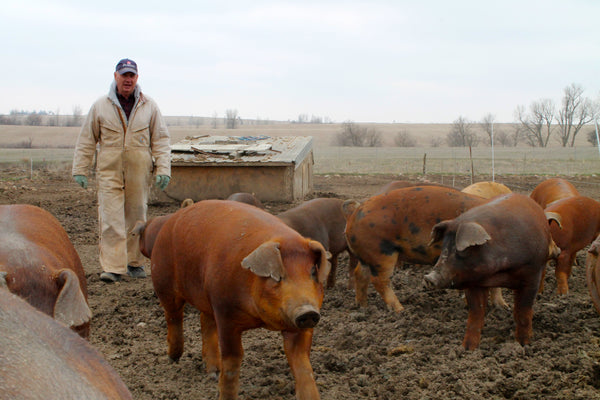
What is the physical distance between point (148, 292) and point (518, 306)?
377 cm

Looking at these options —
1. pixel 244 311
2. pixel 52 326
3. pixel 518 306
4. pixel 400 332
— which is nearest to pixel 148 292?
pixel 400 332

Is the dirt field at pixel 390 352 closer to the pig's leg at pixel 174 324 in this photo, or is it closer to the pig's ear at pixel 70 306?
the pig's leg at pixel 174 324

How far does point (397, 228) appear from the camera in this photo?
565cm

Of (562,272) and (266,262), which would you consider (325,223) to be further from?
(266,262)

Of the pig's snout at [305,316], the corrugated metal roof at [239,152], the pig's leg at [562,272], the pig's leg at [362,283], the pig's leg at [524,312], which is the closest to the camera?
the pig's snout at [305,316]

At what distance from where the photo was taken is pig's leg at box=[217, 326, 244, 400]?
3.49 m

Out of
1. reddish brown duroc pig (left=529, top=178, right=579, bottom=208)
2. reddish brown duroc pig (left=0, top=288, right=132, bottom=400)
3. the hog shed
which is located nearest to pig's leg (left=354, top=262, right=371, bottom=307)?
reddish brown duroc pig (left=529, top=178, right=579, bottom=208)

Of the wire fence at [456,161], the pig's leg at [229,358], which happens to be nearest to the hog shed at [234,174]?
the pig's leg at [229,358]

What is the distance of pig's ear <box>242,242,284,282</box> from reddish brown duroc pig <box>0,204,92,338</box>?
2.75 ft

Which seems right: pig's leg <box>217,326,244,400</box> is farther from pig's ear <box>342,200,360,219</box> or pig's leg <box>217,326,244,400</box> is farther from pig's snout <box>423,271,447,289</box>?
pig's ear <box>342,200,360,219</box>

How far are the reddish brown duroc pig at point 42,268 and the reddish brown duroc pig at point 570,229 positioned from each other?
16.4ft

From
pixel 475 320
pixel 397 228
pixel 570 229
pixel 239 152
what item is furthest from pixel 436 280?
pixel 239 152

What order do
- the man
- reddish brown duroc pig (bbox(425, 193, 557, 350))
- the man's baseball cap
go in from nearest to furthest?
reddish brown duroc pig (bbox(425, 193, 557, 350)) → the man's baseball cap → the man

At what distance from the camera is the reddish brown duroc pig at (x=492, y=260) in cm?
445
